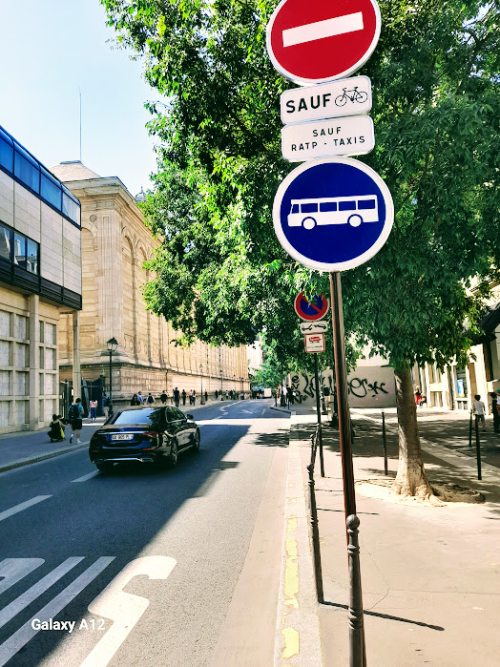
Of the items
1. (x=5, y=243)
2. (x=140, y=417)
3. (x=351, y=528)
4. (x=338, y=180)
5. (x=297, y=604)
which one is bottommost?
(x=297, y=604)

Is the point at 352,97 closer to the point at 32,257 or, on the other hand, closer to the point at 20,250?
the point at 20,250

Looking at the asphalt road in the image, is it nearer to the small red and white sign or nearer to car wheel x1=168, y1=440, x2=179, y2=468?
car wheel x1=168, y1=440, x2=179, y2=468

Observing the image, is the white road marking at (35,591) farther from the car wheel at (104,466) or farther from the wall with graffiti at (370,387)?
the wall with graffiti at (370,387)

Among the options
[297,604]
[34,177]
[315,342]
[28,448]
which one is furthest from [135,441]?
[34,177]

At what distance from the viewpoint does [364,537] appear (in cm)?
589

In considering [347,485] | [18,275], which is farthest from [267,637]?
[18,275]

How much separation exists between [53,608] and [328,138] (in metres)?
4.29

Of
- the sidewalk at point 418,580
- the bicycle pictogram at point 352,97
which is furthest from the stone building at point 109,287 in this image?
the bicycle pictogram at point 352,97

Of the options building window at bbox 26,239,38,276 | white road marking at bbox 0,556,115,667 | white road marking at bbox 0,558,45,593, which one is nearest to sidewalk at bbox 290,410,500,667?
white road marking at bbox 0,556,115,667

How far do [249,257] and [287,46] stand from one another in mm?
5255

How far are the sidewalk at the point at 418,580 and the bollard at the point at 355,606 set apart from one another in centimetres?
63

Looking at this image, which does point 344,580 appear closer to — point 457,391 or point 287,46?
point 287,46

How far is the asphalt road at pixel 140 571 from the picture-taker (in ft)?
12.3

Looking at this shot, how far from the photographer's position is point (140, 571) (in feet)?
17.2
